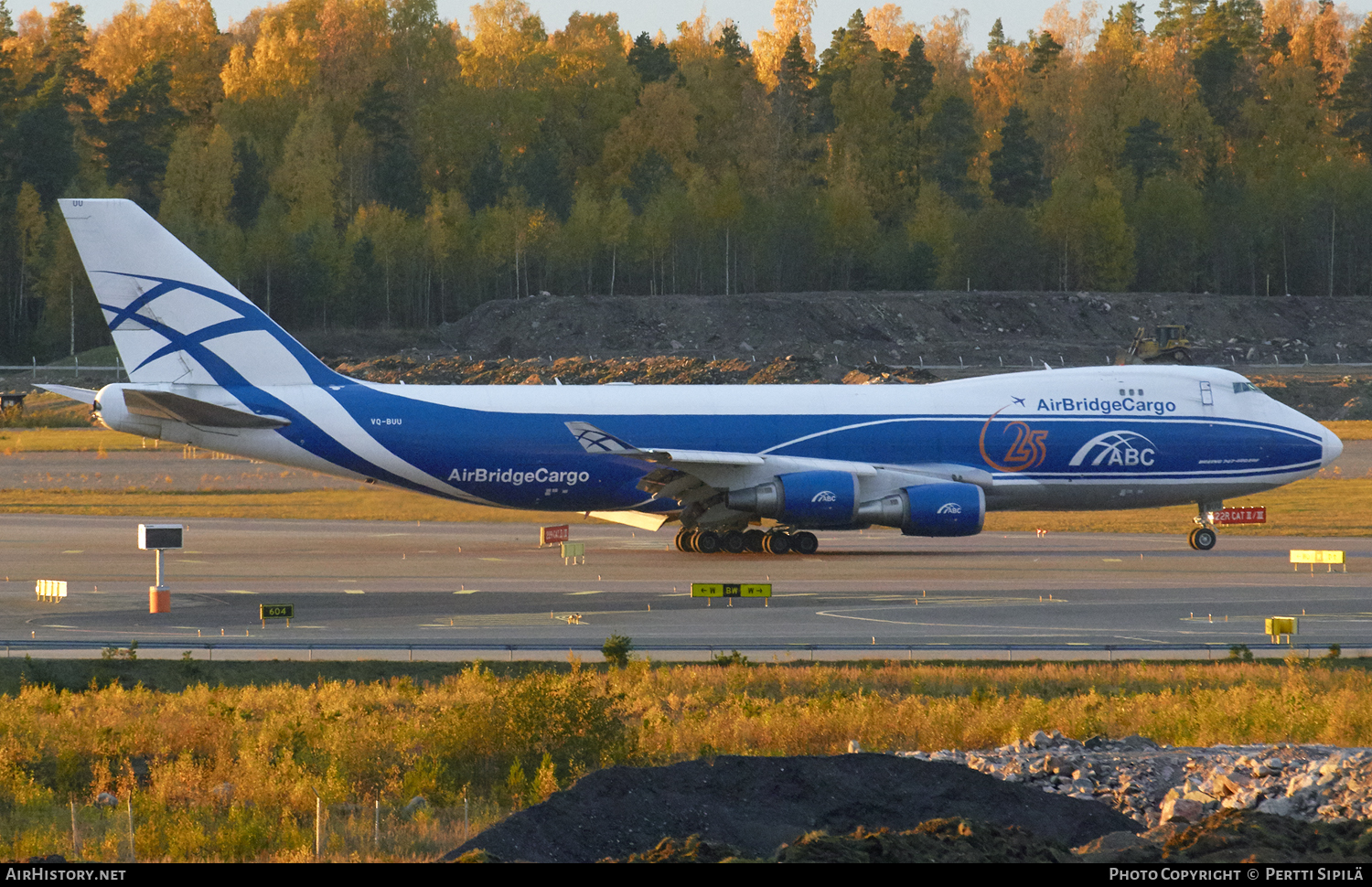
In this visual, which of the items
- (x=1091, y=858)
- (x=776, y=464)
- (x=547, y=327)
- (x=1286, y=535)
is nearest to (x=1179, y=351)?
(x=547, y=327)

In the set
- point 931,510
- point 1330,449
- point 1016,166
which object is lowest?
point 931,510

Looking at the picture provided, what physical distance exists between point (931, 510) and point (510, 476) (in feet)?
33.5

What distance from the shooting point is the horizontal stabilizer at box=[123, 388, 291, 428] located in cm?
3384

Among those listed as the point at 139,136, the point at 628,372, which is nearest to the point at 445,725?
the point at 628,372

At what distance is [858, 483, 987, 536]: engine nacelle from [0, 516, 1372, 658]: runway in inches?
34.1

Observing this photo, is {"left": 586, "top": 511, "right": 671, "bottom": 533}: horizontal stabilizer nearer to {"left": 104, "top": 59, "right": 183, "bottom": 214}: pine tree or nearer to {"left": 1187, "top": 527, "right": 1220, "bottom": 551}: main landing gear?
{"left": 1187, "top": 527, "right": 1220, "bottom": 551}: main landing gear

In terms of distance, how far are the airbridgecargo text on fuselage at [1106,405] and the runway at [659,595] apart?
364 cm

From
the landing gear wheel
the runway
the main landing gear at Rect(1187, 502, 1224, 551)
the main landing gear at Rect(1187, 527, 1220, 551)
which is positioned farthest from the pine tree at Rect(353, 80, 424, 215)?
the main landing gear at Rect(1187, 527, 1220, 551)

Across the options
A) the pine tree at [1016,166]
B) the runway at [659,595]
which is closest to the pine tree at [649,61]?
the pine tree at [1016,166]

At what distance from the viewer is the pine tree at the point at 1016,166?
133 metres

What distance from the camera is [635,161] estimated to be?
141 m

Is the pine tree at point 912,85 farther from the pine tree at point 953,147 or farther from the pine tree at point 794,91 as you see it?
the pine tree at point 794,91

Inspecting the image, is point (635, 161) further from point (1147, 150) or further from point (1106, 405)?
point (1106, 405)

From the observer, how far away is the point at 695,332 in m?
108
